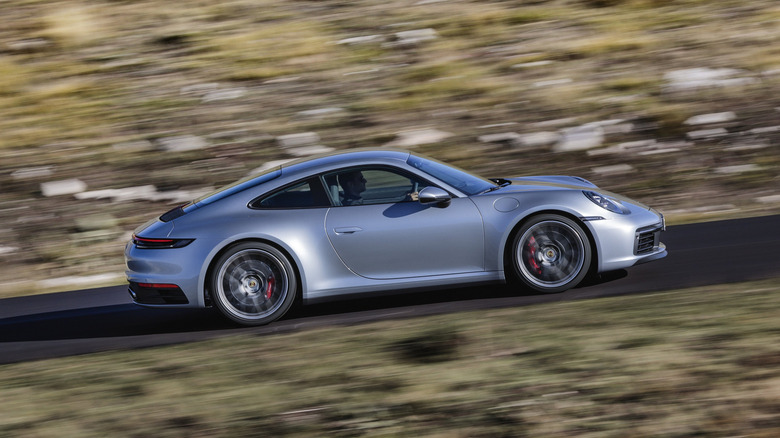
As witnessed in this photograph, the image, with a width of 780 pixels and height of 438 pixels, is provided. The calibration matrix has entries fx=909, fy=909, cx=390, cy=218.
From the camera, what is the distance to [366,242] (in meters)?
7.14

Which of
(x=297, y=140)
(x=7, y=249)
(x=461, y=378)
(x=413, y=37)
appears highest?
(x=413, y=37)

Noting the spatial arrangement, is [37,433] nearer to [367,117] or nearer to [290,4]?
[367,117]

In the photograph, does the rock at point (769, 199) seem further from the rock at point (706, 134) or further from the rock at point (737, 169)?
the rock at point (706, 134)

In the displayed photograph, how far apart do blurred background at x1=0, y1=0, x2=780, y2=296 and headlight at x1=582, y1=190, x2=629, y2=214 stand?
3799 millimetres

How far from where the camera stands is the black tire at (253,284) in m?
7.16

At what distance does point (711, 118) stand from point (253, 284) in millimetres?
9020

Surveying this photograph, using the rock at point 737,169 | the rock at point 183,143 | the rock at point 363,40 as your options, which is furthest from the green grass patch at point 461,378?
the rock at point 363,40

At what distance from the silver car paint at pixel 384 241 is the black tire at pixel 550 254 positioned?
0.28 ft

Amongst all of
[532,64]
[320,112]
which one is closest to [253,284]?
[320,112]

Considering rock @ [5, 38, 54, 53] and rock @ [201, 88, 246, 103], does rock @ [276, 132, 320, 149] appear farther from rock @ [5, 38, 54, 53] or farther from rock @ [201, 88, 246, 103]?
rock @ [5, 38, 54, 53]

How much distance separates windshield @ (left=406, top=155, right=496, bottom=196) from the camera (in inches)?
294

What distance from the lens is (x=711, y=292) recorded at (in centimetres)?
685

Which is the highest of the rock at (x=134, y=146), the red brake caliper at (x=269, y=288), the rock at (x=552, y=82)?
the rock at (x=552, y=82)

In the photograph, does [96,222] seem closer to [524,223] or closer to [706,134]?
[524,223]
